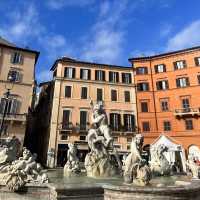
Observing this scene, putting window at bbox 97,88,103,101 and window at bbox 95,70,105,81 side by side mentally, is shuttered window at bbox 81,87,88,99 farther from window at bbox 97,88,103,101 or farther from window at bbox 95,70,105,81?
window at bbox 95,70,105,81

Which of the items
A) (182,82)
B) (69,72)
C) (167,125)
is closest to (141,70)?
(182,82)

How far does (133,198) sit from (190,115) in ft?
93.2

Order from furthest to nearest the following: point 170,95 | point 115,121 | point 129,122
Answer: point 170,95, point 129,122, point 115,121

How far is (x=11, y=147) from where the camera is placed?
8461mm

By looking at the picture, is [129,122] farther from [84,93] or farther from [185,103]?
[185,103]

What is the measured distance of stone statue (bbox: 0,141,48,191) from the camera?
19.1 feet

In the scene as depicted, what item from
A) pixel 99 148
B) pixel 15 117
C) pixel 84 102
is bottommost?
pixel 99 148

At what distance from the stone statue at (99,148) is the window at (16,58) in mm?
25107

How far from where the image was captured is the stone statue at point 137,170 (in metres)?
5.46

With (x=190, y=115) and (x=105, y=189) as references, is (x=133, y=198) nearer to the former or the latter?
(x=105, y=189)

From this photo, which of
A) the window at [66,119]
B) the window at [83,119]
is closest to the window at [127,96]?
the window at [83,119]

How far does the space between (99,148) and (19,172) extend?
361cm

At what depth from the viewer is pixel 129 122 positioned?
32.3m

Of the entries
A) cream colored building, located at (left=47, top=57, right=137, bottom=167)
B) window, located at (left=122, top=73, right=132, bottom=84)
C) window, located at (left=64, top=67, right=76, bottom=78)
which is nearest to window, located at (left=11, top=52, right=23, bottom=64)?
cream colored building, located at (left=47, top=57, right=137, bottom=167)
